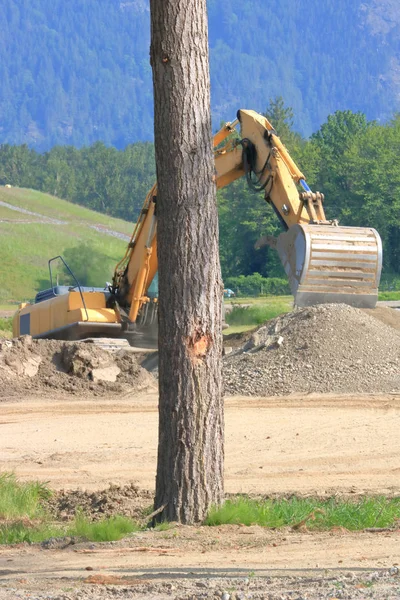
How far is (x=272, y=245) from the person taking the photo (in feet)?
67.6

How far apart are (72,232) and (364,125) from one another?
94.6ft

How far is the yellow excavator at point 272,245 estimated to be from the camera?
63.3ft

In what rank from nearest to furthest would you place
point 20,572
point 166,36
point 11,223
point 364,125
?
point 20,572
point 166,36
point 11,223
point 364,125

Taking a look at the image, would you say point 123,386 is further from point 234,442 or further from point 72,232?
point 72,232

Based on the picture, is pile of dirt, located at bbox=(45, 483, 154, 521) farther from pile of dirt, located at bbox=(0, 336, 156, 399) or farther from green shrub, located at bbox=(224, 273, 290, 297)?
green shrub, located at bbox=(224, 273, 290, 297)

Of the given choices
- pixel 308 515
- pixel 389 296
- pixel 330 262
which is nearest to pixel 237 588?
pixel 308 515

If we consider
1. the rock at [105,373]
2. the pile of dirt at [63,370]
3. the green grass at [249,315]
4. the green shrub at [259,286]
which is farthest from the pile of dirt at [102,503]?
the green shrub at [259,286]

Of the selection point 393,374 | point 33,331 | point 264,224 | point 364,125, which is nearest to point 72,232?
point 264,224

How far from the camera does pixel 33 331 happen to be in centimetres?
2306

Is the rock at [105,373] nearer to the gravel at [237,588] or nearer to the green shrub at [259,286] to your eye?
the gravel at [237,588]

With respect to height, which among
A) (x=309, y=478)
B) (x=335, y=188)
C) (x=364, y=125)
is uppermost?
(x=364, y=125)

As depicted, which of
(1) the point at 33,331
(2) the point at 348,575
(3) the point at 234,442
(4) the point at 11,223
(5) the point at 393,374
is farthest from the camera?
(4) the point at 11,223

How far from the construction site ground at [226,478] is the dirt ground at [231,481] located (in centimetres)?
1

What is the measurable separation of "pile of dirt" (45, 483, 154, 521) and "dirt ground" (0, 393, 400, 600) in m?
0.23
